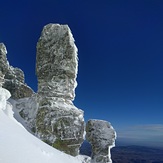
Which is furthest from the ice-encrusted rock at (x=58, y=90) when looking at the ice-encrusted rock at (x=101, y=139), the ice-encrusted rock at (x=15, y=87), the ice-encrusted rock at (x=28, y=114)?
the ice-encrusted rock at (x=15, y=87)

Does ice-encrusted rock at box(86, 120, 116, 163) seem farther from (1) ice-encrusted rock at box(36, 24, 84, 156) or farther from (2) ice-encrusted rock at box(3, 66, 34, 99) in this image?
(1) ice-encrusted rock at box(36, 24, 84, 156)

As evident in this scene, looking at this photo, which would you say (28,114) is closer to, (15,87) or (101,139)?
(101,139)

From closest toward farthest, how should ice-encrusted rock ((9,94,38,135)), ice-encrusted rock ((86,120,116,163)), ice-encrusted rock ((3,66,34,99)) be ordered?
ice-encrusted rock ((9,94,38,135)) → ice-encrusted rock ((86,120,116,163)) → ice-encrusted rock ((3,66,34,99))

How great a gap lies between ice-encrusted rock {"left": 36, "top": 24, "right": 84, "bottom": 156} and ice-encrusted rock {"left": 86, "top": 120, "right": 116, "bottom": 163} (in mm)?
10093

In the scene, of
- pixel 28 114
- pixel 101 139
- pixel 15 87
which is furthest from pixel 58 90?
pixel 15 87

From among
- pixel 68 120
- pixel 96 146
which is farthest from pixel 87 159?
pixel 68 120

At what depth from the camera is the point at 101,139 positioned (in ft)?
90.6

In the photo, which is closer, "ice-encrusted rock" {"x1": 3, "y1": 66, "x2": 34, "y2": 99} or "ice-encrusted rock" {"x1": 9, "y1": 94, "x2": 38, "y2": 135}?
"ice-encrusted rock" {"x1": 9, "y1": 94, "x2": 38, "y2": 135}

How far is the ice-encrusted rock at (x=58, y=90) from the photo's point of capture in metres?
17.2

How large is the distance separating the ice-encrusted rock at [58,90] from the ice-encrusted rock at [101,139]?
10093mm

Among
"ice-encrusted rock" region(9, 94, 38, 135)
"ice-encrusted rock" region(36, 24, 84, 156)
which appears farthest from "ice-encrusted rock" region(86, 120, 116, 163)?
"ice-encrusted rock" region(36, 24, 84, 156)

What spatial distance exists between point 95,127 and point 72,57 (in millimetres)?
11980

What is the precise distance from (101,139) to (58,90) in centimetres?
1166

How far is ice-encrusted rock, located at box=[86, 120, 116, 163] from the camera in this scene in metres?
27.2
